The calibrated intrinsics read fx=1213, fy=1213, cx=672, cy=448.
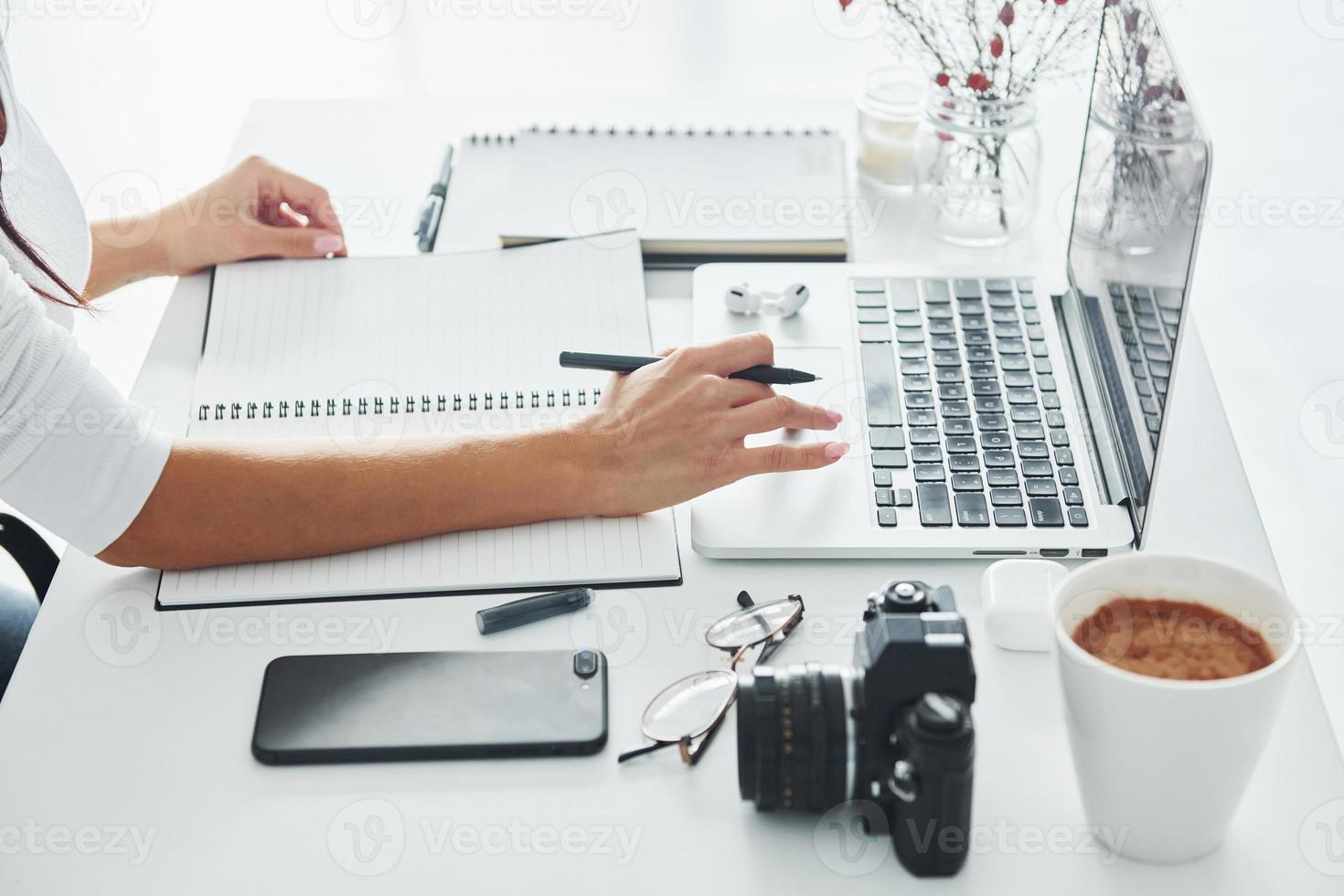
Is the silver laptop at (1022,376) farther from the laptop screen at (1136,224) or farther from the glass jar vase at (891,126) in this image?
the glass jar vase at (891,126)

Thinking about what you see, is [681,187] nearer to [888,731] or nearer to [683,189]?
[683,189]

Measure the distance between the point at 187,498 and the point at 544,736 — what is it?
33cm

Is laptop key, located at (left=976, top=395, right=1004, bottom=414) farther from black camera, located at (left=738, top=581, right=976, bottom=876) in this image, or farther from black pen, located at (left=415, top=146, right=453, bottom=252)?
black pen, located at (left=415, top=146, right=453, bottom=252)

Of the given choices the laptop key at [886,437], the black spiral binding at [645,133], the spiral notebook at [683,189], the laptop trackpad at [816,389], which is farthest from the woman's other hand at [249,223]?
the laptop key at [886,437]

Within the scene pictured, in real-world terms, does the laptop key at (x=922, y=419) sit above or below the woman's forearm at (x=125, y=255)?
below

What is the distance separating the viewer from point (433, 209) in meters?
1.26

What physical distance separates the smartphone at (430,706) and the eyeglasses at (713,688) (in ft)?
0.12

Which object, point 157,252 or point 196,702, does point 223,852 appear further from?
point 157,252

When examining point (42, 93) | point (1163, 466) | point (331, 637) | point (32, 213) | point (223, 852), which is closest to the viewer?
point (223, 852)

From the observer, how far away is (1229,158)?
111 cm

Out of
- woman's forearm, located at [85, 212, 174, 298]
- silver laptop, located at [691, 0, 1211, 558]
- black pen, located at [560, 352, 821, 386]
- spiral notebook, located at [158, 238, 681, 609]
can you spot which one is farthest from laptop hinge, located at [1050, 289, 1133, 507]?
woman's forearm, located at [85, 212, 174, 298]

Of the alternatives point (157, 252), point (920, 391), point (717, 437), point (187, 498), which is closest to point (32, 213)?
point (157, 252)

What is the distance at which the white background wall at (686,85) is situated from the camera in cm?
90

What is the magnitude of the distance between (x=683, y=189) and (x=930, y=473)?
19.9 inches
